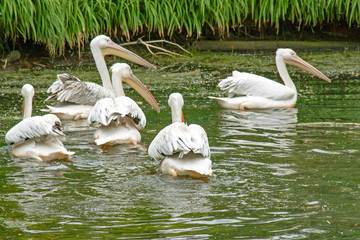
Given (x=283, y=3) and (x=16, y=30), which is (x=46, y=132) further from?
(x=283, y=3)

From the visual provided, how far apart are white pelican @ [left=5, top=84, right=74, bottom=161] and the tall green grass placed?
454 centimetres

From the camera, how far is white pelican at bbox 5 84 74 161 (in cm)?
494

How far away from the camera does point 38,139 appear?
5.14 metres

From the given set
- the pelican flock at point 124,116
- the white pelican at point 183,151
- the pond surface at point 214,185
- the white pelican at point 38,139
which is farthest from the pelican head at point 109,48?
the white pelican at point 183,151

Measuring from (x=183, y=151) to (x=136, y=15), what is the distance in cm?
637

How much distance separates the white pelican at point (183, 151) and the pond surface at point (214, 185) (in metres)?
0.09

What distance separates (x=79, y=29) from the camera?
9758mm

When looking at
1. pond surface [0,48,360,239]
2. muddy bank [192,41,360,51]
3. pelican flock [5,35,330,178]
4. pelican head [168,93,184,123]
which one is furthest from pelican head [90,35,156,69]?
muddy bank [192,41,360,51]

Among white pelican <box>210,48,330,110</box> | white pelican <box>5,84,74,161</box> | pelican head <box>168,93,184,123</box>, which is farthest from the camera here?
white pelican <box>210,48,330,110</box>

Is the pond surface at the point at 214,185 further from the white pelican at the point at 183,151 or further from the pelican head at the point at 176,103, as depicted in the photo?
the pelican head at the point at 176,103

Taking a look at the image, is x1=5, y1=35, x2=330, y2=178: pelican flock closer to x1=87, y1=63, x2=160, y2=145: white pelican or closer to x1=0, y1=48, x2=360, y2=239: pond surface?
x1=87, y1=63, x2=160, y2=145: white pelican

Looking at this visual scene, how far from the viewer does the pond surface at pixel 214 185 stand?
3391 mm

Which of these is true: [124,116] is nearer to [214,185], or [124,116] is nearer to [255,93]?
[214,185]

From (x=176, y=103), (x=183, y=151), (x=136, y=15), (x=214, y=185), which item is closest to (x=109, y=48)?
(x=176, y=103)
